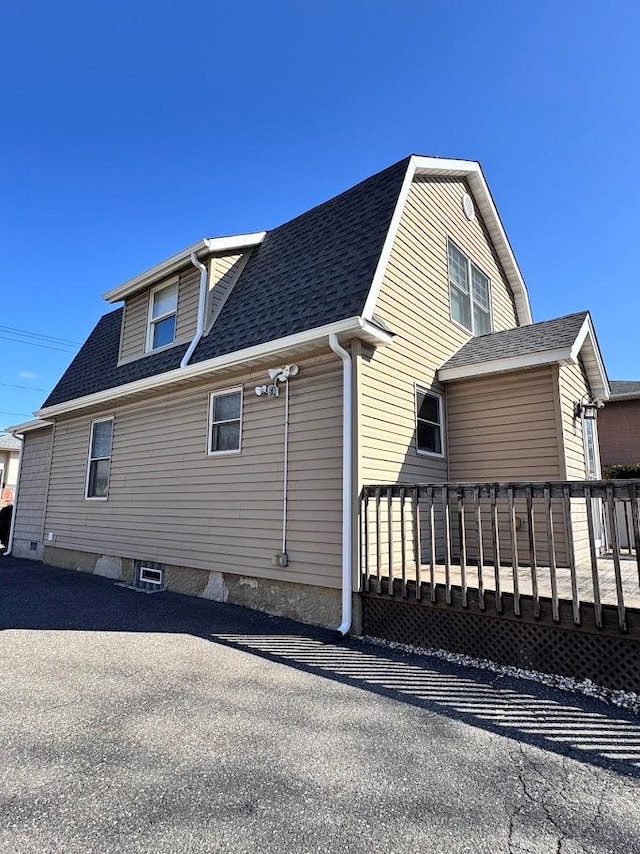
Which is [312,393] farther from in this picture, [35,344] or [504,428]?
[35,344]

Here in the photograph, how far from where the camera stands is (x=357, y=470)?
17.3ft

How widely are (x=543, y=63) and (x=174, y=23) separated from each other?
654cm

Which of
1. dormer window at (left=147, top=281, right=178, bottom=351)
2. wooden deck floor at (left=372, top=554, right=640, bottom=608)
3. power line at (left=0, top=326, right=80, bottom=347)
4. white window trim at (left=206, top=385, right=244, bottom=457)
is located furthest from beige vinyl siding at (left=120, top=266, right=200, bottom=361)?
power line at (left=0, top=326, right=80, bottom=347)

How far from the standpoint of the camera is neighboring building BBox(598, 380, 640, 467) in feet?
55.3

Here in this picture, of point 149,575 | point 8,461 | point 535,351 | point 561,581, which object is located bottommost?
point 149,575

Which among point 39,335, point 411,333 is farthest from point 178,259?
point 39,335

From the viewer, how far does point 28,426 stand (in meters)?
11.8

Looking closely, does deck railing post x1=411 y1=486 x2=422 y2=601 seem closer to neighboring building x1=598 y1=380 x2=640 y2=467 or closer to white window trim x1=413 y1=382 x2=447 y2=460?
white window trim x1=413 y1=382 x2=447 y2=460

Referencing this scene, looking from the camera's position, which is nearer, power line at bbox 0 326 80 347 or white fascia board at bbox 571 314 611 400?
white fascia board at bbox 571 314 611 400

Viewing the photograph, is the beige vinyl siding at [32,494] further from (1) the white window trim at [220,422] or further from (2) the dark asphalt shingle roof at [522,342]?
(2) the dark asphalt shingle roof at [522,342]

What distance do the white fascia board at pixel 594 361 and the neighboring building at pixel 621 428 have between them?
10.0m

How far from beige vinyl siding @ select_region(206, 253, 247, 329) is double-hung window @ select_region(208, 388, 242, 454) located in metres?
1.45

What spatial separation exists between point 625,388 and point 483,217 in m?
12.4

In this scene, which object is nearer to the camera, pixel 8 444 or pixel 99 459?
pixel 99 459
